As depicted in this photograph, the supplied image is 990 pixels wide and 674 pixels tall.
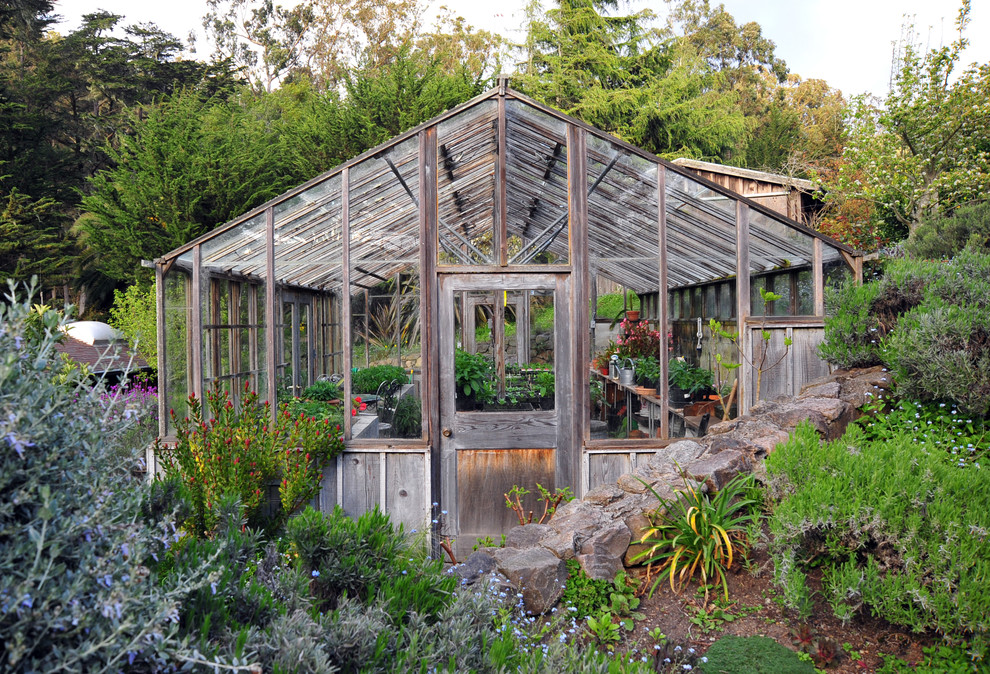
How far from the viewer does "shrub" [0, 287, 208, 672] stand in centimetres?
121

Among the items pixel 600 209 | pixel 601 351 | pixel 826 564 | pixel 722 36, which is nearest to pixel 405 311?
pixel 601 351

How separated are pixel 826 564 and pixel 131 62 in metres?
22.1

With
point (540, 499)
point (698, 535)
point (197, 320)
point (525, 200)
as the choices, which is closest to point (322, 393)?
point (197, 320)

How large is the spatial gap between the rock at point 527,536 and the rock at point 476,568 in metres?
0.27

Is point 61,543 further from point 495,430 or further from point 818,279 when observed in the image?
point 818,279

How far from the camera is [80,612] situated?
123 centimetres

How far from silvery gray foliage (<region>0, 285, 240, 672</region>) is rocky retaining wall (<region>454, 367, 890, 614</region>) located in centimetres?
219

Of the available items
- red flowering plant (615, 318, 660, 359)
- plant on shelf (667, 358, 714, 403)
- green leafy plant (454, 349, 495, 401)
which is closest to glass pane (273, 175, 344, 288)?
green leafy plant (454, 349, 495, 401)

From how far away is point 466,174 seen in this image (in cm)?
659

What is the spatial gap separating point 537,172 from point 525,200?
92 centimetres

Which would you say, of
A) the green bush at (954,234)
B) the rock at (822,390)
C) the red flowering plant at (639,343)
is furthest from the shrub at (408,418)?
the green bush at (954,234)

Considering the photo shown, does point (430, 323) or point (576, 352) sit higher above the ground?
point (430, 323)

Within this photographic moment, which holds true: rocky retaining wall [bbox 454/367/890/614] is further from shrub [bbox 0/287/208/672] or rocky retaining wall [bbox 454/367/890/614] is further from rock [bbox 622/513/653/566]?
shrub [bbox 0/287/208/672]

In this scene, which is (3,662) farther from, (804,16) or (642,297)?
(804,16)
